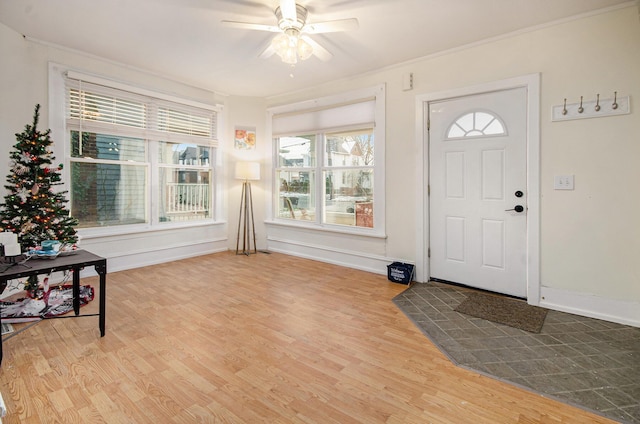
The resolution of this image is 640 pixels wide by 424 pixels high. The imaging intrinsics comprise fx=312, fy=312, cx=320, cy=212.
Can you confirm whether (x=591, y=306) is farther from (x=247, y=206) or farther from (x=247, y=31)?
(x=247, y=206)

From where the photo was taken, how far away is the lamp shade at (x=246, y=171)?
5023mm

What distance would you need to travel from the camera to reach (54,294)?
309 cm

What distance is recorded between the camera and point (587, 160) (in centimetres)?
278

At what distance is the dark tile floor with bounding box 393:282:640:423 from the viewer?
175 centimetres

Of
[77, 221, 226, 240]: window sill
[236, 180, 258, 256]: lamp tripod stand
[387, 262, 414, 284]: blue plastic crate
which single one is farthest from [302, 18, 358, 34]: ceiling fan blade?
[77, 221, 226, 240]: window sill

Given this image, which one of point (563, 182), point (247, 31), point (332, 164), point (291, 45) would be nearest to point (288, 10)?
point (291, 45)

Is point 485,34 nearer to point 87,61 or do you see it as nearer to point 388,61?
point 388,61

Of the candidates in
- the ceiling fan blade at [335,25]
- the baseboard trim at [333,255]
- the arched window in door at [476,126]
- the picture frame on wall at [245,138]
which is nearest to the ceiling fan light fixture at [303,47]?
the ceiling fan blade at [335,25]

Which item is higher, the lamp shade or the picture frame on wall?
the picture frame on wall

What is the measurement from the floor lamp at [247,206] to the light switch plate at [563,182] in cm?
390

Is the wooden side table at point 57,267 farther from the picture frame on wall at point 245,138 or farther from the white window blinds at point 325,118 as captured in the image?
the white window blinds at point 325,118

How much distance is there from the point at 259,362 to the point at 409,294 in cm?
189

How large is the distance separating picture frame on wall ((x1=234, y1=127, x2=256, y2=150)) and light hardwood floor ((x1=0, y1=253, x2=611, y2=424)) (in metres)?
2.92

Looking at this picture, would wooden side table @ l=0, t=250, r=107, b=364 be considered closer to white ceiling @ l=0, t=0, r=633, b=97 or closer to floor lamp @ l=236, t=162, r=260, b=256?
white ceiling @ l=0, t=0, r=633, b=97
